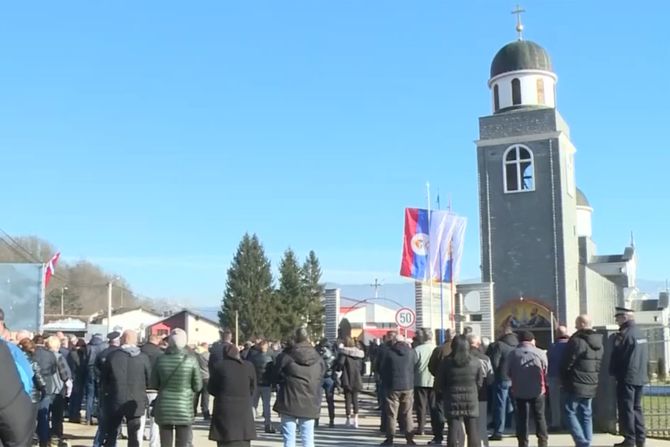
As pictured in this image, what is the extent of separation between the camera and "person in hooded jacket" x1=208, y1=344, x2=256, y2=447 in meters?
9.30

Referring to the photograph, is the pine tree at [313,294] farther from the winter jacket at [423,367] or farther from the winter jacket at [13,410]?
the winter jacket at [13,410]

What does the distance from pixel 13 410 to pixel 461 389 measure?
6.97 meters

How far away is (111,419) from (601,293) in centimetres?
3418

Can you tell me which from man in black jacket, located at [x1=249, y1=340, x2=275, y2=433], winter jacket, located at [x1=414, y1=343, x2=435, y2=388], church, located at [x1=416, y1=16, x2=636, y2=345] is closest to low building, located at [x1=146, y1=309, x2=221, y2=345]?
church, located at [x1=416, y1=16, x2=636, y2=345]

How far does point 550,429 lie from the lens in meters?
13.9

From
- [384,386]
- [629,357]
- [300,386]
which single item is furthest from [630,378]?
[300,386]

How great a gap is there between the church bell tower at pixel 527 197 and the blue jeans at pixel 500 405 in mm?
22182

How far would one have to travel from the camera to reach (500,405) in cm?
1331

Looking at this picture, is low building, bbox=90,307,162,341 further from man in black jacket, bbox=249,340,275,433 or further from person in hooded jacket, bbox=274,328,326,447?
person in hooded jacket, bbox=274,328,326,447

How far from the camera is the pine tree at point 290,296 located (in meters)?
70.2

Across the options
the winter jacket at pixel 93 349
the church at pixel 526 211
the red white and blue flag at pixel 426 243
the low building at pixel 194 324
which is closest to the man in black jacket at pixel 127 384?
the winter jacket at pixel 93 349

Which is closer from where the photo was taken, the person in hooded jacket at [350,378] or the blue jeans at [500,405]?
the blue jeans at [500,405]

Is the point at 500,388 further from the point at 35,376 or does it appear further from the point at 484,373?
the point at 35,376

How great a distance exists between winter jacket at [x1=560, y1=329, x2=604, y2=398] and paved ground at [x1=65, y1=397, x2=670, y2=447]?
1.55 m
